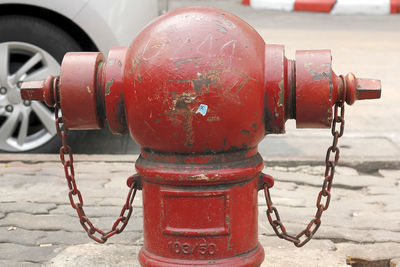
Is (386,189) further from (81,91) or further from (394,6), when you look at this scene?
(394,6)

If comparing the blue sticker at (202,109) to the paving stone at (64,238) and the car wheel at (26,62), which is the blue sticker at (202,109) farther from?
the car wheel at (26,62)

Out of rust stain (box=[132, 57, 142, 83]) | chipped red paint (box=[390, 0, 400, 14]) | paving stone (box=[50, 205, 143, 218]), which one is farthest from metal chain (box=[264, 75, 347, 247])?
chipped red paint (box=[390, 0, 400, 14])

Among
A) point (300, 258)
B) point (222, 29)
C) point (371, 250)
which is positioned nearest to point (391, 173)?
point (371, 250)

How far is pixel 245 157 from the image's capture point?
224 cm

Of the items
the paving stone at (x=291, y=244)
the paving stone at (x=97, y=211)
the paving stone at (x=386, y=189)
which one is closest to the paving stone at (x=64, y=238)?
the paving stone at (x=97, y=211)

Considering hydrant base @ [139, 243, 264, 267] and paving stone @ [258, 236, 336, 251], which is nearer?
hydrant base @ [139, 243, 264, 267]

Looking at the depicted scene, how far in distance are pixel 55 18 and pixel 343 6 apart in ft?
39.5

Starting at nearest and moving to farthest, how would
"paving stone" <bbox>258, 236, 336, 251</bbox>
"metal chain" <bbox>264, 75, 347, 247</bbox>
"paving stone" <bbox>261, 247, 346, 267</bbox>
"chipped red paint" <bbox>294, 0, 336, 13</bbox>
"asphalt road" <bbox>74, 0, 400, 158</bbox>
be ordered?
"metal chain" <bbox>264, 75, 347, 247</bbox> → "paving stone" <bbox>261, 247, 346, 267</bbox> → "paving stone" <bbox>258, 236, 336, 251</bbox> → "asphalt road" <bbox>74, 0, 400, 158</bbox> → "chipped red paint" <bbox>294, 0, 336, 13</bbox>

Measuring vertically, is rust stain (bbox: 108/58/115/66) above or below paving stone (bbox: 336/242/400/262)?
above

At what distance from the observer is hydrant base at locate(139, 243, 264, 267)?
2244mm

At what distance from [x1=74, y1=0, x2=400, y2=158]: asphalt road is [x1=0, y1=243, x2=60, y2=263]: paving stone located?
6.02 feet

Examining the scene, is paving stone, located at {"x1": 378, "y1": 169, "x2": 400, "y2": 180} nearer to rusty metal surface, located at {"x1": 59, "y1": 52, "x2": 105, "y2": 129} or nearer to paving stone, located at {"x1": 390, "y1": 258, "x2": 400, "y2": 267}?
paving stone, located at {"x1": 390, "y1": 258, "x2": 400, "y2": 267}

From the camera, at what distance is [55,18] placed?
4.57 m

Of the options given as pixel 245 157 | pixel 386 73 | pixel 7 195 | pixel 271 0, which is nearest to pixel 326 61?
pixel 245 157
